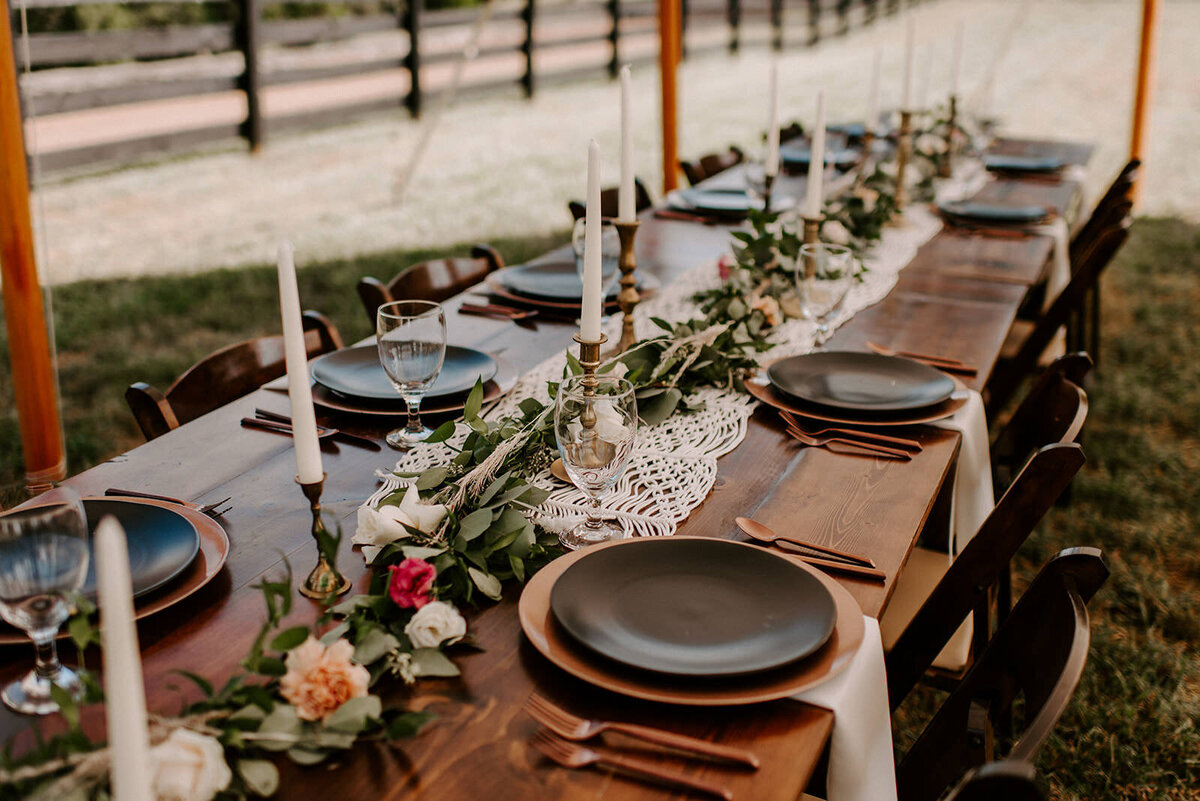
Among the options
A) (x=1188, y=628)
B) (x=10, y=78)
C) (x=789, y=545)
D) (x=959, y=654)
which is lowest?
(x=1188, y=628)

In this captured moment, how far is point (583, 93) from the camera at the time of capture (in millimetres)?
11078

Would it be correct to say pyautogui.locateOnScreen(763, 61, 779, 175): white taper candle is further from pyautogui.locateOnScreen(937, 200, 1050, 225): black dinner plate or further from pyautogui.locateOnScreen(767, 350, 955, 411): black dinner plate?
pyautogui.locateOnScreen(937, 200, 1050, 225): black dinner plate

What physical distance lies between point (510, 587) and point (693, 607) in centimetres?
23

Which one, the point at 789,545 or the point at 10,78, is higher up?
the point at 10,78

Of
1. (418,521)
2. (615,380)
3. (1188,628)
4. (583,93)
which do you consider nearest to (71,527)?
(418,521)

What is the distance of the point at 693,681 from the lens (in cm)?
100

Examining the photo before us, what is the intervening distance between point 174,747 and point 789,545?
2.52 ft

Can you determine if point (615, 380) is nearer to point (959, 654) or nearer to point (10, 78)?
point (959, 654)

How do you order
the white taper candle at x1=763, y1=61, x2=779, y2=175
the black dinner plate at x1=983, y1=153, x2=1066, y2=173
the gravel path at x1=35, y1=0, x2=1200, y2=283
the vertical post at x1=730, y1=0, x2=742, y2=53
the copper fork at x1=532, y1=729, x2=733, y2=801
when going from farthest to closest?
the vertical post at x1=730, y1=0, x2=742, y2=53, the gravel path at x1=35, y1=0, x2=1200, y2=283, the black dinner plate at x1=983, y1=153, x2=1066, y2=173, the white taper candle at x1=763, y1=61, x2=779, y2=175, the copper fork at x1=532, y1=729, x2=733, y2=801

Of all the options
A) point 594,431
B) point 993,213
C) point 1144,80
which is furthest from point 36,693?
point 1144,80

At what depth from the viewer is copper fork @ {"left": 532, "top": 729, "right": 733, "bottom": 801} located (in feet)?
2.94

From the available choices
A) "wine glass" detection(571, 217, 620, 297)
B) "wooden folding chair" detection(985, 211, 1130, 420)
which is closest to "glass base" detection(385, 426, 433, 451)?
"wine glass" detection(571, 217, 620, 297)

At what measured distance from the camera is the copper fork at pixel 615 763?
90 cm

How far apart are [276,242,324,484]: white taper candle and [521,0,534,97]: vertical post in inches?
389
